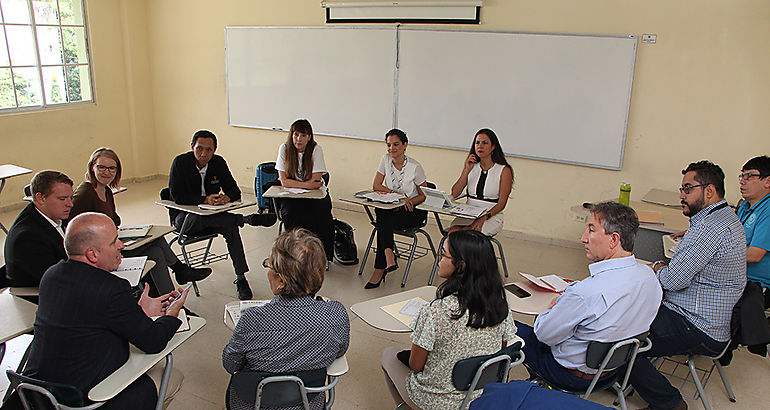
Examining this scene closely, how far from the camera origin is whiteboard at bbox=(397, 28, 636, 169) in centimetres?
551

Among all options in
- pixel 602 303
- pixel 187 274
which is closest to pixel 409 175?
pixel 187 274

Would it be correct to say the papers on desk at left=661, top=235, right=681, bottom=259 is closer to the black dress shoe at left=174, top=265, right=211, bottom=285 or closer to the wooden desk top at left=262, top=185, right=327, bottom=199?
the wooden desk top at left=262, top=185, right=327, bottom=199

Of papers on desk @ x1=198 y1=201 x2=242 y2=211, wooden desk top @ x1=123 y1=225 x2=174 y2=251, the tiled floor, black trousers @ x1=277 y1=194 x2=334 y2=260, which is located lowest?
the tiled floor

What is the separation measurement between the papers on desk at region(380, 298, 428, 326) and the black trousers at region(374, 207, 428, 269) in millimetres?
1957

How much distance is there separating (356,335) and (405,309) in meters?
1.31

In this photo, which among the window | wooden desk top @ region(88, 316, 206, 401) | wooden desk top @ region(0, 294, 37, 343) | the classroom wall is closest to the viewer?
wooden desk top @ region(88, 316, 206, 401)

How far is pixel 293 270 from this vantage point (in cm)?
223

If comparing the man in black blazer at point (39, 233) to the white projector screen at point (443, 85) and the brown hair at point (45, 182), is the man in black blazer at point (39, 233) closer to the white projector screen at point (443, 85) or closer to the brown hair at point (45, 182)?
the brown hair at point (45, 182)

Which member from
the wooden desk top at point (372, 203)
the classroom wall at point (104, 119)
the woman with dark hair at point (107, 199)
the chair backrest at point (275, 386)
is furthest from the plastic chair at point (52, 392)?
the classroom wall at point (104, 119)

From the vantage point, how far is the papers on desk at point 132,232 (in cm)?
362

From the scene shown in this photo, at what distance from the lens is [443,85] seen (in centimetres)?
625

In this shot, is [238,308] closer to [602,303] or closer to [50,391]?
[50,391]

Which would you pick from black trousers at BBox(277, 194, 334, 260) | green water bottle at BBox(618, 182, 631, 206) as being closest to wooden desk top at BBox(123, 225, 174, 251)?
black trousers at BBox(277, 194, 334, 260)

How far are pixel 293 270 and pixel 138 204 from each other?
18.5 feet
